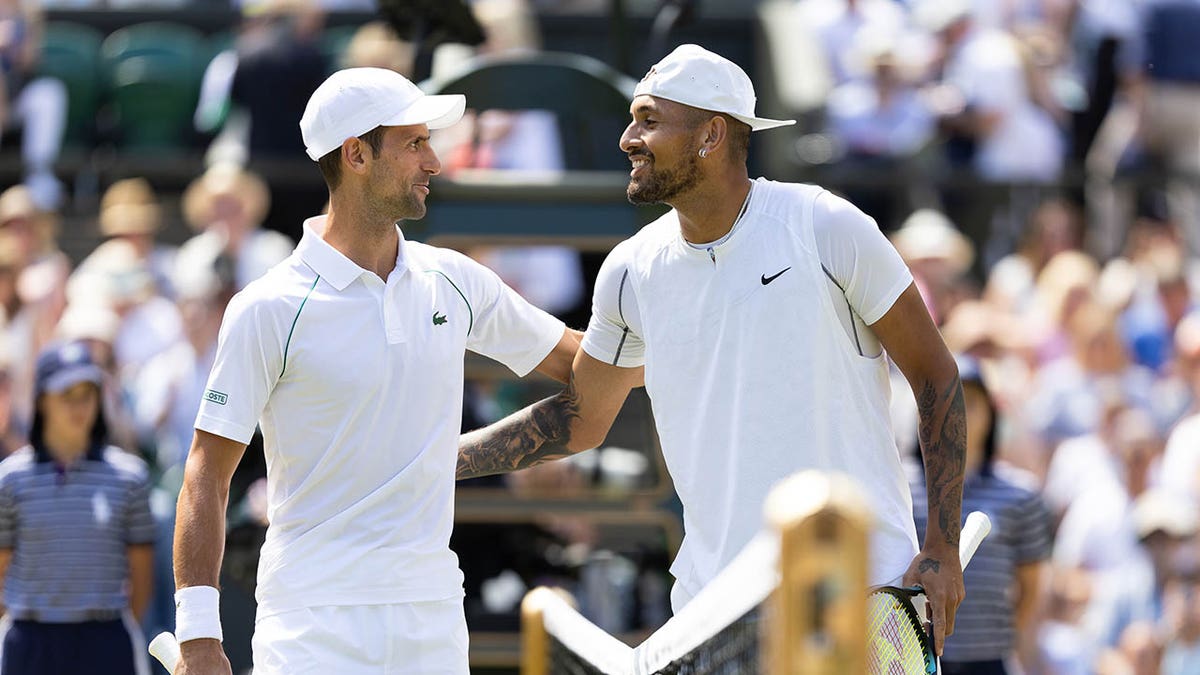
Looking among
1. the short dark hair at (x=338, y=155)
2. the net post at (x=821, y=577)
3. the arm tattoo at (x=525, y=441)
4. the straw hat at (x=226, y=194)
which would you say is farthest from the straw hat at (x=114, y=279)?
the net post at (x=821, y=577)

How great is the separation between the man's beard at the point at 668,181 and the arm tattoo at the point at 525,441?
80 centimetres

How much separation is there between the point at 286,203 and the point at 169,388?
2090 millimetres

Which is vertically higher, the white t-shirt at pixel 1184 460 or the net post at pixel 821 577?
the white t-shirt at pixel 1184 460

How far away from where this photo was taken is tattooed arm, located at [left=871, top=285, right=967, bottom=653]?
496cm

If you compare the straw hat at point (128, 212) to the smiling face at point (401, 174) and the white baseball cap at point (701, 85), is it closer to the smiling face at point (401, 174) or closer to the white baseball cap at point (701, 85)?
the smiling face at point (401, 174)

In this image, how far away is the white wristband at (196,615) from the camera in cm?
481

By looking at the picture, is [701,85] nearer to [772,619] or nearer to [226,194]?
[772,619]

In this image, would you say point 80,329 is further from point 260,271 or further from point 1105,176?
point 1105,176

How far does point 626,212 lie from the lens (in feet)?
29.0

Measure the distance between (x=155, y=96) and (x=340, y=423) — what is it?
320 inches

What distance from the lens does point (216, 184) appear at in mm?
10844

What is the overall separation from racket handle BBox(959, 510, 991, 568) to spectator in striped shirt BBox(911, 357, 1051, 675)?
1.87 meters

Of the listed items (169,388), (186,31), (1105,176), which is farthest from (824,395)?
(186,31)

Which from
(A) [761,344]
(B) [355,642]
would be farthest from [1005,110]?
(B) [355,642]
